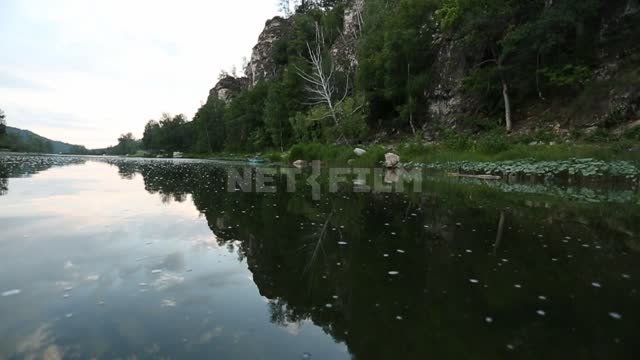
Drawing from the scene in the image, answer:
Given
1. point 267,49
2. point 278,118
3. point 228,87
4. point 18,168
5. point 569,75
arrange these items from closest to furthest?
point 569,75 → point 18,168 → point 278,118 → point 267,49 → point 228,87

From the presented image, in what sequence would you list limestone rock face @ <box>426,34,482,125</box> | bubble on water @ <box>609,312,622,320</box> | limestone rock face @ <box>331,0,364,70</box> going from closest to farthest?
1. bubble on water @ <box>609,312,622,320</box>
2. limestone rock face @ <box>426,34,482,125</box>
3. limestone rock face @ <box>331,0,364,70</box>

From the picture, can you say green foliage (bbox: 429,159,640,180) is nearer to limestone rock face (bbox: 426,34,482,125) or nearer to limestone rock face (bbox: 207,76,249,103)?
limestone rock face (bbox: 426,34,482,125)

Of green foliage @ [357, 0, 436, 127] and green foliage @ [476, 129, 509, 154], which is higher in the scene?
green foliage @ [357, 0, 436, 127]

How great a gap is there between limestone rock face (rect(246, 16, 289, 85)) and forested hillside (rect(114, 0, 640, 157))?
2692 cm

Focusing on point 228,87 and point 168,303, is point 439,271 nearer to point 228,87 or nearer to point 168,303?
point 168,303

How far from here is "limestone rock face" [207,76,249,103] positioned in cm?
12119

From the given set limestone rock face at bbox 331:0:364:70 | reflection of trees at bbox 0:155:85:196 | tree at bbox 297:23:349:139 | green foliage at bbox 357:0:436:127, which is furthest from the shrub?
limestone rock face at bbox 331:0:364:70

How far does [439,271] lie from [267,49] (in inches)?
3869

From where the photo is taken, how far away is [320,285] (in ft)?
17.3

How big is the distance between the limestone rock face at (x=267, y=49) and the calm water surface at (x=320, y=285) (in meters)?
86.8

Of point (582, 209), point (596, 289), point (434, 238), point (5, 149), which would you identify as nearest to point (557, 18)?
point (582, 209)

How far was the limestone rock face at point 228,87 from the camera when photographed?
121188mm

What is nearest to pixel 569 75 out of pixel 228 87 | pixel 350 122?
pixel 350 122

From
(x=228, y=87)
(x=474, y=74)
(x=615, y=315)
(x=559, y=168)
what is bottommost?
(x=615, y=315)
